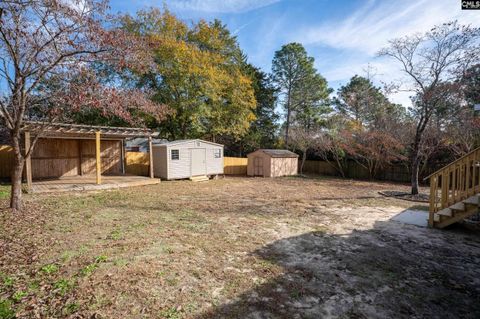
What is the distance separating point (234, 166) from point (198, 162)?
5096mm

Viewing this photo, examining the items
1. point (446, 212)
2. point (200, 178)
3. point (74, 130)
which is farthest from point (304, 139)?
point (74, 130)

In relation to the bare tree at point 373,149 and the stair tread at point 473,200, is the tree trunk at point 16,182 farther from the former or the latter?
the bare tree at point 373,149

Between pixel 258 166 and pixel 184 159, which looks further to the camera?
pixel 258 166

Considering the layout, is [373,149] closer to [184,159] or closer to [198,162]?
[198,162]

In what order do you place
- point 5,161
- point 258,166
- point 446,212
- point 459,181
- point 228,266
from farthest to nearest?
point 258,166
point 5,161
point 446,212
point 459,181
point 228,266

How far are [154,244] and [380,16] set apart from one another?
29.9ft

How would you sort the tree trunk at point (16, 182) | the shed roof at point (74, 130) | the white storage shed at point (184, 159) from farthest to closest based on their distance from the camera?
1. the white storage shed at point (184, 159)
2. the shed roof at point (74, 130)
3. the tree trunk at point (16, 182)

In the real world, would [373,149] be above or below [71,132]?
below

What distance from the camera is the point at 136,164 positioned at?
1609 cm

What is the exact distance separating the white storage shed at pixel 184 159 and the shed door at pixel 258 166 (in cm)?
359

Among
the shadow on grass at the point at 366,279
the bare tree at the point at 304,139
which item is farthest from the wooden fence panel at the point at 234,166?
the shadow on grass at the point at 366,279

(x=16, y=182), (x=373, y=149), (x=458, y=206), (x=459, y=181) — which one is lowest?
(x=458, y=206)

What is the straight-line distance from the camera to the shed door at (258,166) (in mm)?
17969

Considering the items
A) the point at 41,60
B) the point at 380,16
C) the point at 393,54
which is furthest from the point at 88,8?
the point at 393,54
